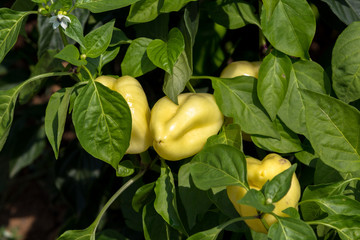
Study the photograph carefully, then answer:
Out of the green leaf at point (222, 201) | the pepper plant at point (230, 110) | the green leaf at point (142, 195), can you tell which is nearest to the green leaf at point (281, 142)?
the pepper plant at point (230, 110)

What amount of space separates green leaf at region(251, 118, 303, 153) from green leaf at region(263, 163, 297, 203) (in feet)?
0.43

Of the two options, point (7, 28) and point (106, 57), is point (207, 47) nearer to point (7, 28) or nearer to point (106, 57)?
point (106, 57)

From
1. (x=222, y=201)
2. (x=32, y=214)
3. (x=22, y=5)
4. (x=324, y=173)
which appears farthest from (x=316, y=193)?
(x=32, y=214)

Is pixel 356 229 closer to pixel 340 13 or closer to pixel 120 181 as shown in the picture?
pixel 340 13

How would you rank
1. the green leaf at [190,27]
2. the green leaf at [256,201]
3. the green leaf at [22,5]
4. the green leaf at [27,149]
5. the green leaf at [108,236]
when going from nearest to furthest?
the green leaf at [256,201]
the green leaf at [190,27]
the green leaf at [22,5]
the green leaf at [108,236]
the green leaf at [27,149]

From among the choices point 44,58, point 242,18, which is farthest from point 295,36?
point 44,58

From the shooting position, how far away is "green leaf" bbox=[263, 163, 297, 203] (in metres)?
0.77

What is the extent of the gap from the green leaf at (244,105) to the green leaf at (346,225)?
174 mm

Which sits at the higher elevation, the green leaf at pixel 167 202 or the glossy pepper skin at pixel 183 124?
the glossy pepper skin at pixel 183 124

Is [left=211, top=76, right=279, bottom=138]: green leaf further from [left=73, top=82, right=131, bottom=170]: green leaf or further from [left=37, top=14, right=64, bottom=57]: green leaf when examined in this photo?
[left=37, top=14, right=64, bottom=57]: green leaf

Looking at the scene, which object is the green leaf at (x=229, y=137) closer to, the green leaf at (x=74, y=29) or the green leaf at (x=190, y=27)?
the green leaf at (x=190, y=27)

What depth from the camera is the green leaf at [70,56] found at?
82 centimetres

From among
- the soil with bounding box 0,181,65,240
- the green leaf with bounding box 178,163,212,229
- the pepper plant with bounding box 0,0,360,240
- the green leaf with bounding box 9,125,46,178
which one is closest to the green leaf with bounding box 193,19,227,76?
the pepper plant with bounding box 0,0,360,240

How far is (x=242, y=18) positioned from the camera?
1.01 meters
